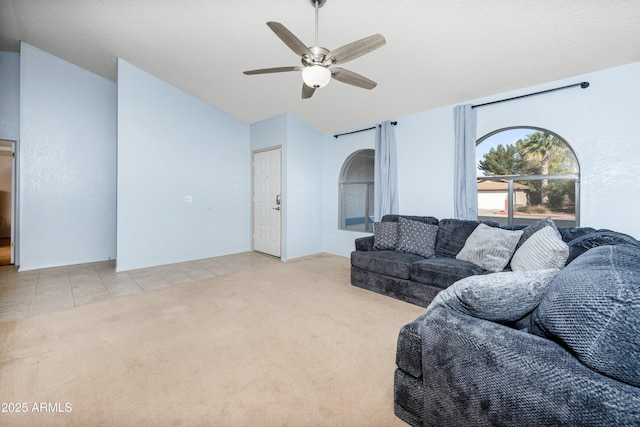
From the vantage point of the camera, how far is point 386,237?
12.3 ft

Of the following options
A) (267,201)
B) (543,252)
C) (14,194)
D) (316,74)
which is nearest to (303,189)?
(267,201)

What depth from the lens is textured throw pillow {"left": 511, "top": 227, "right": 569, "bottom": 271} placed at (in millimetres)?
1938

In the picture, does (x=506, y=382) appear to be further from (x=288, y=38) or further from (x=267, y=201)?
(x=267, y=201)

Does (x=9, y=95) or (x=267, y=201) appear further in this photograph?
(x=267, y=201)

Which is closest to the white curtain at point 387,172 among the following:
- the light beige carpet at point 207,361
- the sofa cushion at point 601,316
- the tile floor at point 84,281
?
the light beige carpet at point 207,361

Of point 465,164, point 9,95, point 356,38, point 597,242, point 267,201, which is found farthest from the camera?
point 267,201

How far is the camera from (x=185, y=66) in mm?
4082

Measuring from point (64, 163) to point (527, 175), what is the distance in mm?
7024

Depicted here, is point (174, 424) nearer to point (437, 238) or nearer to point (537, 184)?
point (437, 238)

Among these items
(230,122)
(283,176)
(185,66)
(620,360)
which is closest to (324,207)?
(283,176)

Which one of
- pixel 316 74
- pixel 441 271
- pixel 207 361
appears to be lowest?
pixel 207 361

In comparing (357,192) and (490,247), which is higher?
(357,192)

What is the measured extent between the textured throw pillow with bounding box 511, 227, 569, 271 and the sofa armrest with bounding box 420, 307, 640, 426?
1322mm

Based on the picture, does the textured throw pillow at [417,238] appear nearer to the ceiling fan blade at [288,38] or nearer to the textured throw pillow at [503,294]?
the textured throw pillow at [503,294]
